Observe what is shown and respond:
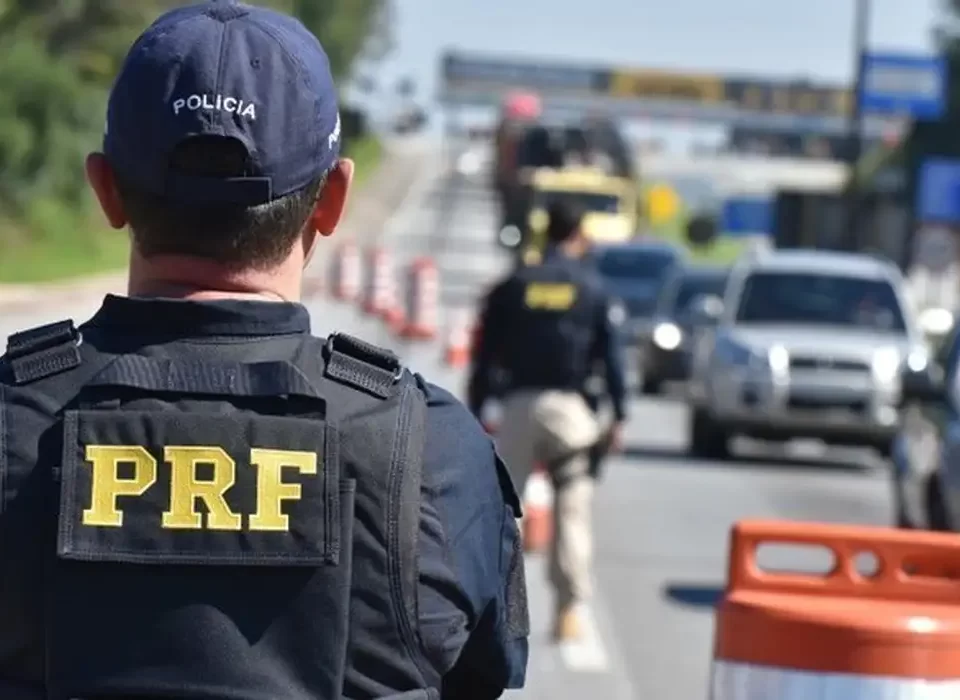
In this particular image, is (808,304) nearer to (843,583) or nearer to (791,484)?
(791,484)

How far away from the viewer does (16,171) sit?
47.6 metres

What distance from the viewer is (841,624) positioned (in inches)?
190

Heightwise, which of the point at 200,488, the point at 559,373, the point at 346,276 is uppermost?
the point at 346,276

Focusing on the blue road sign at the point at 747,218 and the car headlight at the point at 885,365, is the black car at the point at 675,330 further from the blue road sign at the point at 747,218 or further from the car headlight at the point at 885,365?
the blue road sign at the point at 747,218

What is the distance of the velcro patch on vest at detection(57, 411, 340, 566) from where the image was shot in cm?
271

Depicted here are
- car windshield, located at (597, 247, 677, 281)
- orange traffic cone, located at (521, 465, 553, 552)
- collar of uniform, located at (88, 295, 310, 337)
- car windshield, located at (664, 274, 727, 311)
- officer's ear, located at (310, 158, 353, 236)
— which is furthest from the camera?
car windshield, located at (597, 247, 677, 281)

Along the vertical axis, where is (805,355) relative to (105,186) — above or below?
below

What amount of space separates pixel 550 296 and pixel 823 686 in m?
5.90

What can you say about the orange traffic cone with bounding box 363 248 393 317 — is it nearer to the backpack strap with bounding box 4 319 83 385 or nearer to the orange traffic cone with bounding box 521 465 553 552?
the orange traffic cone with bounding box 521 465 553 552

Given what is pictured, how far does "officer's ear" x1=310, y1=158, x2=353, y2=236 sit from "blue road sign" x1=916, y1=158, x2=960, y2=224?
42298 millimetres

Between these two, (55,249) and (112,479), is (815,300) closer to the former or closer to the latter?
(112,479)

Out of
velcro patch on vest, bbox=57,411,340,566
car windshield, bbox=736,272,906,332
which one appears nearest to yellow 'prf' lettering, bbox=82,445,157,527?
velcro patch on vest, bbox=57,411,340,566

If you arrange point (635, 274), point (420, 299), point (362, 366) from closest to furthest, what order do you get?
point (362, 366) → point (420, 299) → point (635, 274)

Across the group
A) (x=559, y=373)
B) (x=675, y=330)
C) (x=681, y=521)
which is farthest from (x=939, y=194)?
(x=559, y=373)
